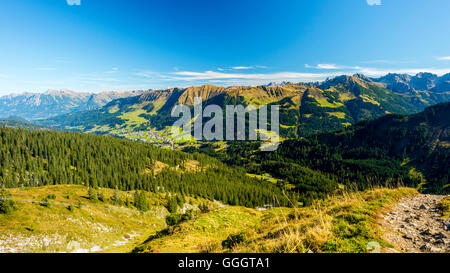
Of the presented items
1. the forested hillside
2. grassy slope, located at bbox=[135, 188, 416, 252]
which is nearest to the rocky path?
grassy slope, located at bbox=[135, 188, 416, 252]

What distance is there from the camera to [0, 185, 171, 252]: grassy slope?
2628 centimetres

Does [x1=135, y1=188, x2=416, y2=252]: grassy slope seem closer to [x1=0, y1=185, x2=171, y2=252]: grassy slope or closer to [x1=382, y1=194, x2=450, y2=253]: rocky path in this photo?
[x1=382, y1=194, x2=450, y2=253]: rocky path

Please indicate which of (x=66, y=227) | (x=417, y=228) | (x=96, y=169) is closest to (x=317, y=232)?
(x=417, y=228)

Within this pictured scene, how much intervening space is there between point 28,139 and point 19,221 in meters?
121

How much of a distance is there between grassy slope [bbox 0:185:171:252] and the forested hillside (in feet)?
99.8

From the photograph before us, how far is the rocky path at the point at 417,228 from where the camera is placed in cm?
675

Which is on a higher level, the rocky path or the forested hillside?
Answer: the rocky path

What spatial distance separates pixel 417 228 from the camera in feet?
27.3

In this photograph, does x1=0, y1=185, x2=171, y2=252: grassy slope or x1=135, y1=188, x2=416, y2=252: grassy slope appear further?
x1=0, y1=185, x2=171, y2=252: grassy slope

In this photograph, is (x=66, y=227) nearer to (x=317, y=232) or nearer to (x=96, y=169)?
(x=317, y=232)

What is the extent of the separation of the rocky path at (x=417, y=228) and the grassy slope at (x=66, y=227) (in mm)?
36566

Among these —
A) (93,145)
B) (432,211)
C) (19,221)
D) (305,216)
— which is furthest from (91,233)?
(93,145)

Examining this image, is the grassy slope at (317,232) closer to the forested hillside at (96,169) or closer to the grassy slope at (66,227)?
the grassy slope at (66,227)
